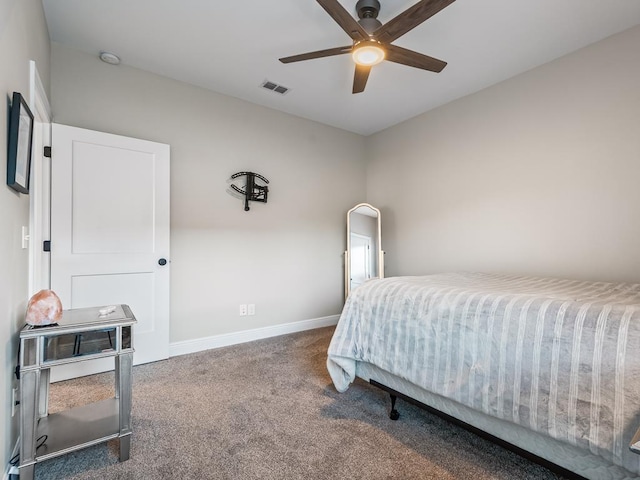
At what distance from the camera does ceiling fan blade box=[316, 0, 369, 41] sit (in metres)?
1.66

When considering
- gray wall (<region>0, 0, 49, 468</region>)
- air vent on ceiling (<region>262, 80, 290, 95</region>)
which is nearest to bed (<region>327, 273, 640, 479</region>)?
gray wall (<region>0, 0, 49, 468</region>)

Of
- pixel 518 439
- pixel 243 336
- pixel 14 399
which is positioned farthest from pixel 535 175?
pixel 14 399

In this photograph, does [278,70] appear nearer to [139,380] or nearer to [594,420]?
[139,380]

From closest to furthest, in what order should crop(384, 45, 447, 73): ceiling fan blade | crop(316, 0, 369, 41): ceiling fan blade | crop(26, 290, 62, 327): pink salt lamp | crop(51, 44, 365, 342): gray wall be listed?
crop(26, 290, 62, 327): pink salt lamp
crop(316, 0, 369, 41): ceiling fan blade
crop(384, 45, 447, 73): ceiling fan blade
crop(51, 44, 365, 342): gray wall

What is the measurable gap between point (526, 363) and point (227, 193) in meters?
2.97

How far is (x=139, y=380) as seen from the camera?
2.48m

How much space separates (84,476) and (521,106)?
4119 mm

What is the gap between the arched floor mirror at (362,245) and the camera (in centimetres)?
421

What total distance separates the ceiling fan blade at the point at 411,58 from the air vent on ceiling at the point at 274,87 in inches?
56.2

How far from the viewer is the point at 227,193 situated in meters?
3.38

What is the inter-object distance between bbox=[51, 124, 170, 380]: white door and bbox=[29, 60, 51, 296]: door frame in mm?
46

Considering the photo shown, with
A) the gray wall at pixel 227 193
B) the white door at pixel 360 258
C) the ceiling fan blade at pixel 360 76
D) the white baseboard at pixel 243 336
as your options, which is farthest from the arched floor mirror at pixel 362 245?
A: the ceiling fan blade at pixel 360 76

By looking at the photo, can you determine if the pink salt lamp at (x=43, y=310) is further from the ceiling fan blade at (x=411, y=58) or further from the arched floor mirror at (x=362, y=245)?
the arched floor mirror at (x=362, y=245)

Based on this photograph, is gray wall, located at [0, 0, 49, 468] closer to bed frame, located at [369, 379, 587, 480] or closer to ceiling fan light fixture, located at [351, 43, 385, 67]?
ceiling fan light fixture, located at [351, 43, 385, 67]
